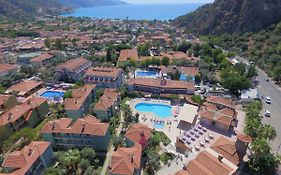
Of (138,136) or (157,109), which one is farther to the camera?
(157,109)

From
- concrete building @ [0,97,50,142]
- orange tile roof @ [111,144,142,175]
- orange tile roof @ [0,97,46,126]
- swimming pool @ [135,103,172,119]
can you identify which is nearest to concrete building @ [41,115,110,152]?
orange tile roof @ [111,144,142,175]

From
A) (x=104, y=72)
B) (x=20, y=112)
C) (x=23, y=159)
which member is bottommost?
(x=23, y=159)

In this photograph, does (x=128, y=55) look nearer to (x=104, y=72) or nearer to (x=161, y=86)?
(x=104, y=72)

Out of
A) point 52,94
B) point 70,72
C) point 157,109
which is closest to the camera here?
point 157,109

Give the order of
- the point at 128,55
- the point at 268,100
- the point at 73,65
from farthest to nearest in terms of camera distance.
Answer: the point at 128,55 → the point at 73,65 → the point at 268,100

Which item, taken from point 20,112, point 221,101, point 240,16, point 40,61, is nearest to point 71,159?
point 20,112

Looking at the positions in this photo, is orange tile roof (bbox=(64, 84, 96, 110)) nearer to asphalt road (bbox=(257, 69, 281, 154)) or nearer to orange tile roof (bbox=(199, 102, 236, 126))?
orange tile roof (bbox=(199, 102, 236, 126))
